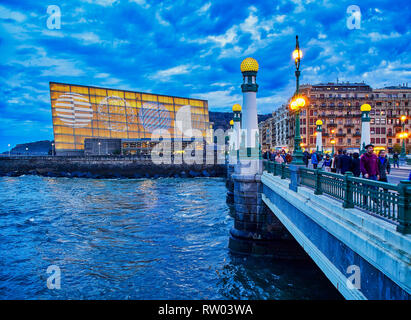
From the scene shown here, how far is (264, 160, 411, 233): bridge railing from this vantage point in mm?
3799

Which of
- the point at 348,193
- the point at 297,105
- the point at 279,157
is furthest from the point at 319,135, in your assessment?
the point at 348,193

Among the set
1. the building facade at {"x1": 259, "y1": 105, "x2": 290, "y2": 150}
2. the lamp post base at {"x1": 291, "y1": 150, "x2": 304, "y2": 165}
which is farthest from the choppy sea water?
the building facade at {"x1": 259, "y1": 105, "x2": 290, "y2": 150}

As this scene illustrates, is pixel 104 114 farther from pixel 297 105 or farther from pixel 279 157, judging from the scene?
pixel 297 105

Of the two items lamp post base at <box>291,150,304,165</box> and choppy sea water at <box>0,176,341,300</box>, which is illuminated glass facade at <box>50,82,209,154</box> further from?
lamp post base at <box>291,150,304,165</box>

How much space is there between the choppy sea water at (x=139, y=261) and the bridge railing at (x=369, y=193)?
153 inches

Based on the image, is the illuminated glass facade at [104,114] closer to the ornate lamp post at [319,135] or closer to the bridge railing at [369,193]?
the ornate lamp post at [319,135]

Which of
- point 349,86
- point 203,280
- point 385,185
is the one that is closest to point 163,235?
point 203,280

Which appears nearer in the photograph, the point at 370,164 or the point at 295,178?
the point at 370,164

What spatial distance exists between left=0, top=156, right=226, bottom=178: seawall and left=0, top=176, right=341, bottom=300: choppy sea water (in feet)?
112

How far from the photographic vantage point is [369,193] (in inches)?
185

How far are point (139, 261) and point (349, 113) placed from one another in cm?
6705
